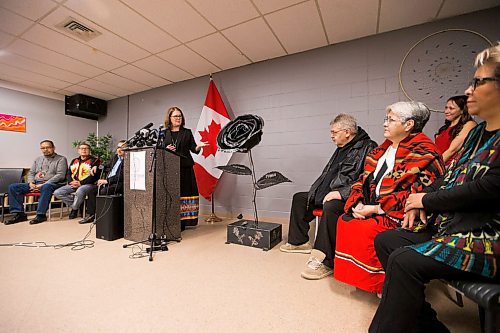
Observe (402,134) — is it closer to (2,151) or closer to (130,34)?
(130,34)

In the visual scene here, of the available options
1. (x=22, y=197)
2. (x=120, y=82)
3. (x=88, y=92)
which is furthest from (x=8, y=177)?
(x=120, y=82)

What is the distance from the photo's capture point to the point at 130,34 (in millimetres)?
→ 2908

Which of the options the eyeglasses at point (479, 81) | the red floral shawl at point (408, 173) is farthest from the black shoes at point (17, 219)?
the eyeglasses at point (479, 81)

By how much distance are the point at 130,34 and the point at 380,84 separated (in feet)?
10.3

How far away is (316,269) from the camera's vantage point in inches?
67.8

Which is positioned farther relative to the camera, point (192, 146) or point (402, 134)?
point (192, 146)

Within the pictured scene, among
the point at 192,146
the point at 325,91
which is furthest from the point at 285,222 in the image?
the point at 325,91

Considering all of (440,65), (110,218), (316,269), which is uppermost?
(440,65)

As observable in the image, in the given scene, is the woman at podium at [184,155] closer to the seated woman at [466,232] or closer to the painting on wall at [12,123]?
the seated woman at [466,232]

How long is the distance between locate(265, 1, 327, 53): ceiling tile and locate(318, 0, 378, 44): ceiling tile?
0.32ft

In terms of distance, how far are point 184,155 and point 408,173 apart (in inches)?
92.1

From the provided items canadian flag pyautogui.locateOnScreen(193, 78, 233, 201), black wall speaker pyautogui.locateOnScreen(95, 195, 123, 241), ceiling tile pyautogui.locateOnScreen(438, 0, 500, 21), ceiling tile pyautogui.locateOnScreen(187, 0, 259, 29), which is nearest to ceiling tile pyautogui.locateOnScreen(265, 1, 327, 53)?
ceiling tile pyautogui.locateOnScreen(187, 0, 259, 29)

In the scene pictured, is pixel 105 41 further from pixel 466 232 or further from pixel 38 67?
pixel 466 232

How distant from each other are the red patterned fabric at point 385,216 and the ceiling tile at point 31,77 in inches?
212
